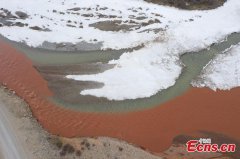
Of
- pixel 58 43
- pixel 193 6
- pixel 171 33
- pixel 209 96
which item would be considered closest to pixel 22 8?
pixel 58 43

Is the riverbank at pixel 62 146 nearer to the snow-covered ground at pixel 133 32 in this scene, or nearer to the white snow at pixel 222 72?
the snow-covered ground at pixel 133 32

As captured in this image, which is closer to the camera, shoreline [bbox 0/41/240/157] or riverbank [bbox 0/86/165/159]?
riverbank [bbox 0/86/165/159]

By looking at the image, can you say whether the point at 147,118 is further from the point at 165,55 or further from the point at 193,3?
the point at 193,3

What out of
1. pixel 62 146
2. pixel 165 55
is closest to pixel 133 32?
pixel 165 55

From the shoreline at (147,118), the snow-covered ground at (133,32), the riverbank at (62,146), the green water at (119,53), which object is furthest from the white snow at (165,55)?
the riverbank at (62,146)

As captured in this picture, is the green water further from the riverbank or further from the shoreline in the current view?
the riverbank

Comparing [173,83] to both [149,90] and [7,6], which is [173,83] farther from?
[7,6]

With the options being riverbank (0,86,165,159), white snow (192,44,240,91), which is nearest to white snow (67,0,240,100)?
white snow (192,44,240,91)
